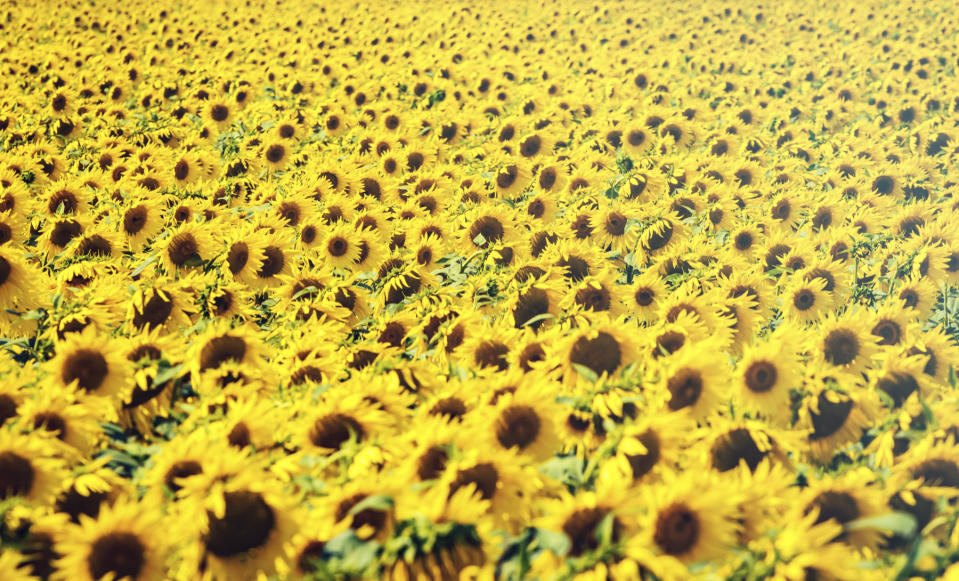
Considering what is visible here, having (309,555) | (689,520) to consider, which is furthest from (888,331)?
(309,555)

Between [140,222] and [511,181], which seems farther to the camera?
[511,181]

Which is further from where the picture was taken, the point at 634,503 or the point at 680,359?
the point at 680,359

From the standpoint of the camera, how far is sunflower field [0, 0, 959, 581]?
98.3 inches

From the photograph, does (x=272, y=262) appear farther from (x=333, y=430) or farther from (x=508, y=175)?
(x=508, y=175)

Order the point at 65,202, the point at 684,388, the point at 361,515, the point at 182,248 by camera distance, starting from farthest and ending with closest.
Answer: the point at 65,202
the point at 182,248
the point at 684,388
the point at 361,515

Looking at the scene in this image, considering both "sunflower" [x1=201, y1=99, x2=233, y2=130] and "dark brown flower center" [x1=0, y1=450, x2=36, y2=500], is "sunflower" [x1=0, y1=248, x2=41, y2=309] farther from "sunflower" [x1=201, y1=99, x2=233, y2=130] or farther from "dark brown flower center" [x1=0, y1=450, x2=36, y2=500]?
"sunflower" [x1=201, y1=99, x2=233, y2=130]

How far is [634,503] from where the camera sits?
247 cm

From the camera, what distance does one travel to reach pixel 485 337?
398cm

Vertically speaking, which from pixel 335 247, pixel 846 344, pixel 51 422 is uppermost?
pixel 846 344

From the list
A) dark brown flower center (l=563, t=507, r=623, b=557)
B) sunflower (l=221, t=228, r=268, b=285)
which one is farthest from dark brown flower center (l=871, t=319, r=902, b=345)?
sunflower (l=221, t=228, r=268, b=285)

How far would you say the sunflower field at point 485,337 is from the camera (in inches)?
98.3

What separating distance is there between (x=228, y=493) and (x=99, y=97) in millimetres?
14046

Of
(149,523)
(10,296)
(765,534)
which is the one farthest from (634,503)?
(10,296)

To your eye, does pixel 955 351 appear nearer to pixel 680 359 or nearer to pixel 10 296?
pixel 680 359
